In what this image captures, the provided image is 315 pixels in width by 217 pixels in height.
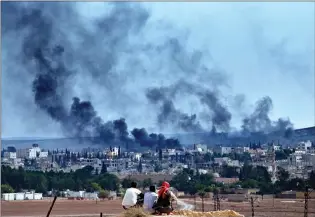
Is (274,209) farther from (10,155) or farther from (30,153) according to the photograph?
(30,153)

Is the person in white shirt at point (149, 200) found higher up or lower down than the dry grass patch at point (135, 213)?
higher up

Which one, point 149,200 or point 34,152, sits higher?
point 34,152

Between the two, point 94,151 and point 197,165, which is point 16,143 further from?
point 197,165

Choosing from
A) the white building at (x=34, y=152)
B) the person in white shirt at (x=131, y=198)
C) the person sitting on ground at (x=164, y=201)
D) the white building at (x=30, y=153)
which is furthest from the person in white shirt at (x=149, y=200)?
the white building at (x=34, y=152)

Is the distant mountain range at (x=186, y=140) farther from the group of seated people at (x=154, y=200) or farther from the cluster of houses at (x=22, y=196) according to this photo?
the group of seated people at (x=154, y=200)

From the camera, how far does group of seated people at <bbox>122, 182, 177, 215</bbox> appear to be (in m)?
8.42

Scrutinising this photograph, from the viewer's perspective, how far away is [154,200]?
8664 millimetres

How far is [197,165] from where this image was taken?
107312 mm

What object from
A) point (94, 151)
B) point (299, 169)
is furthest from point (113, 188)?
point (94, 151)

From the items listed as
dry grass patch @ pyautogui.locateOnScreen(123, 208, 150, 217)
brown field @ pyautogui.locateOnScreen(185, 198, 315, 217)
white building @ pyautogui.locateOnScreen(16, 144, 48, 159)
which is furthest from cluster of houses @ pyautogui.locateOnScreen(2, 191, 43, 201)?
dry grass patch @ pyautogui.locateOnScreen(123, 208, 150, 217)

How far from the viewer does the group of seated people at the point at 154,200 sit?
8.42 metres

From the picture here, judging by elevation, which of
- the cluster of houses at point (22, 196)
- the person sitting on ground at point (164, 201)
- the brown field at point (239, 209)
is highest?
the cluster of houses at point (22, 196)

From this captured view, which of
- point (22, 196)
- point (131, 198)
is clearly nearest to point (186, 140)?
point (22, 196)

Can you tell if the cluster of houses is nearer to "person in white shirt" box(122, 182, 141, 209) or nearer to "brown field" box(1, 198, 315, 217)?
"brown field" box(1, 198, 315, 217)
